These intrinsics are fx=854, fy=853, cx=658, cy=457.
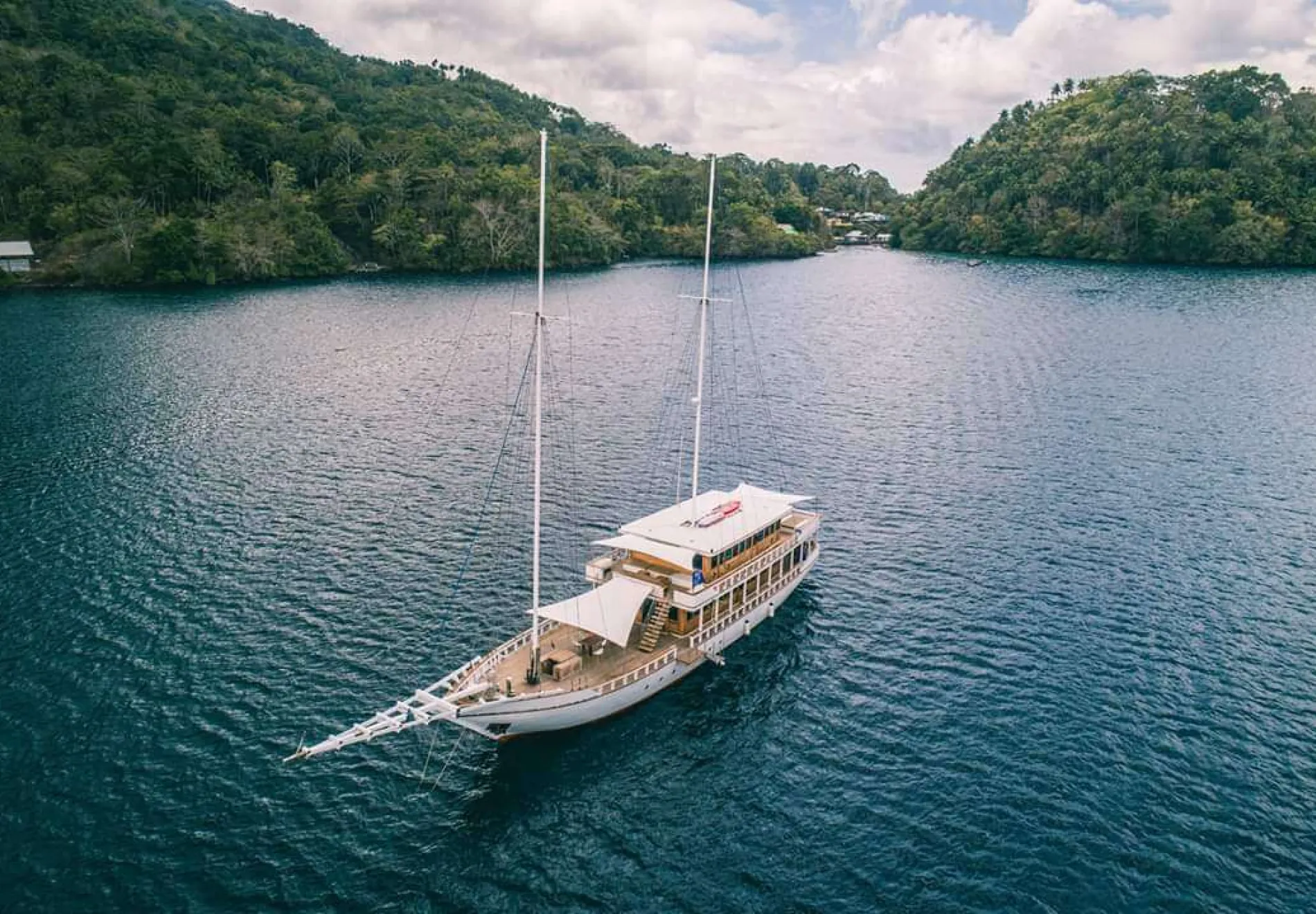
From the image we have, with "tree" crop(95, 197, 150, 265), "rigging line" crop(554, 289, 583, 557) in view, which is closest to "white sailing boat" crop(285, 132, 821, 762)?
"rigging line" crop(554, 289, 583, 557)

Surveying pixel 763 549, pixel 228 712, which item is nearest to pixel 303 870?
pixel 228 712

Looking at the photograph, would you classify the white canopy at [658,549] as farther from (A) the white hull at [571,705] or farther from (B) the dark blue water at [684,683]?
(B) the dark blue water at [684,683]

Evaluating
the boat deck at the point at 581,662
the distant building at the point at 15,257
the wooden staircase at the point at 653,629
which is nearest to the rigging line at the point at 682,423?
the wooden staircase at the point at 653,629

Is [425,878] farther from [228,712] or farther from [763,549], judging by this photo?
[763,549]

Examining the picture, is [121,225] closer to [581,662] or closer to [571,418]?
[571,418]

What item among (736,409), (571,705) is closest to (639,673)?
(571,705)

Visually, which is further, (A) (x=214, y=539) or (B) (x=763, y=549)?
(A) (x=214, y=539)
